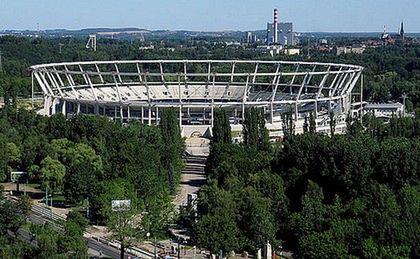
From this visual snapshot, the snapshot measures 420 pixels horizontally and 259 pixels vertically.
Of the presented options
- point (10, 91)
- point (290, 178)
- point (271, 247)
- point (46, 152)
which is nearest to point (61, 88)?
point (10, 91)

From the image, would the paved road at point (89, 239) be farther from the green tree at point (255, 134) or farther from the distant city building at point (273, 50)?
the distant city building at point (273, 50)

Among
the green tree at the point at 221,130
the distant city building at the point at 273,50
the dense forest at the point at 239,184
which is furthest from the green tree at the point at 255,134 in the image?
the distant city building at the point at 273,50

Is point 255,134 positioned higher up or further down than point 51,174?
higher up

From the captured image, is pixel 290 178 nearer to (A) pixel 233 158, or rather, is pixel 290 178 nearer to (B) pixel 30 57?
(A) pixel 233 158

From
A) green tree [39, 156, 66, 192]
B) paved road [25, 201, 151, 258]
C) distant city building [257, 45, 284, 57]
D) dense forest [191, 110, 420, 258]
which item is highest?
distant city building [257, 45, 284, 57]

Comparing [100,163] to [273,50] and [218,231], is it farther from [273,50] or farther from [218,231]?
[273,50]

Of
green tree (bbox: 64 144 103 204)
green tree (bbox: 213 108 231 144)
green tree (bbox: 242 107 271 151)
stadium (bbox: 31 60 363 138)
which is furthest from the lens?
stadium (bbox: 31 60 363 138)

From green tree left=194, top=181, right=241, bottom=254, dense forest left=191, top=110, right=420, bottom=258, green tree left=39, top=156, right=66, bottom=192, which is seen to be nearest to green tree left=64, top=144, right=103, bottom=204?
green tree left=39, top=156, right=66, bottom=192

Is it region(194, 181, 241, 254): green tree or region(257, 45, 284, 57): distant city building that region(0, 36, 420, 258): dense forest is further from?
region(257, 45, 284, 57): distant city building

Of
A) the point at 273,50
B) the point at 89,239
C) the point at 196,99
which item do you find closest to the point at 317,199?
the point at 89,239
